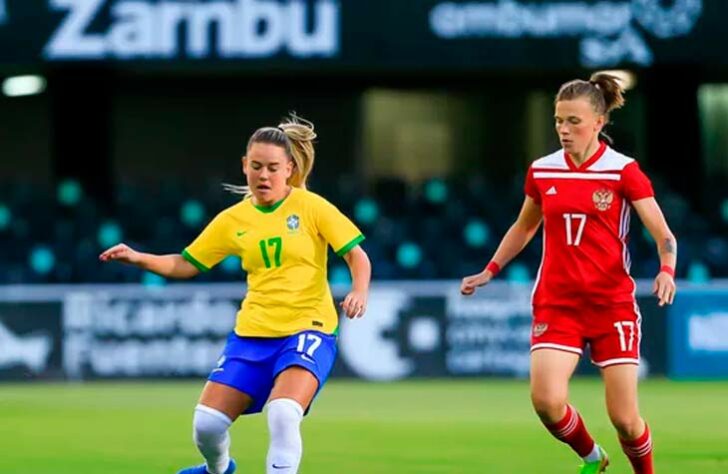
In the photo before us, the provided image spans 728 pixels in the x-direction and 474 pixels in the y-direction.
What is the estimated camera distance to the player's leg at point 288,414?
7.53 meters

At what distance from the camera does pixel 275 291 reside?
7.98 meters

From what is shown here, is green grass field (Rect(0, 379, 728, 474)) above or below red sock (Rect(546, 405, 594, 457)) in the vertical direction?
below

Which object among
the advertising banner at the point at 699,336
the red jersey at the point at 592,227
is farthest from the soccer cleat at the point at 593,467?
the advertising banner at the point at 699,336

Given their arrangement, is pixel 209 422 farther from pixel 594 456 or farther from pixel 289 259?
pixel 594 456

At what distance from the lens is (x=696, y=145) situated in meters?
22.1

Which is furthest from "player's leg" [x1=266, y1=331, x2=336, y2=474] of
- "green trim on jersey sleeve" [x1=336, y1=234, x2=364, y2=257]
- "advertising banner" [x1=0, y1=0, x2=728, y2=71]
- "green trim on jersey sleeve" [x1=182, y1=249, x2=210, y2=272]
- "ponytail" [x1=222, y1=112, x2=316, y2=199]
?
"advertising banner" [x1=0, y1=0, x2=728, y2=71]

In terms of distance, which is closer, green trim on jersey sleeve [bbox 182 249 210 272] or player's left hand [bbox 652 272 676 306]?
player's left hand [bbox 652 272 676 306]

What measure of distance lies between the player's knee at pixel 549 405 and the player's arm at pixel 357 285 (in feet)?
3.23

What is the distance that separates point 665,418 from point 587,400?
1.80 m

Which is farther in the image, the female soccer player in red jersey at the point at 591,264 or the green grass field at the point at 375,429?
the green grass field at the point at 375,429

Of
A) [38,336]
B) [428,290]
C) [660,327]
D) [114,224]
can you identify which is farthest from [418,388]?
[114,224]

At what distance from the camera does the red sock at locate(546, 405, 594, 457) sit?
8.41 m

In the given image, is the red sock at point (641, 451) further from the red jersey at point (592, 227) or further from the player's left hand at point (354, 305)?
the player's left hand at point (354, 305)

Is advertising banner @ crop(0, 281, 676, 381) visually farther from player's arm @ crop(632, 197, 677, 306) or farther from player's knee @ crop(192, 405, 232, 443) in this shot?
A: player's knee @ crop(192, 405, 232, 443)
